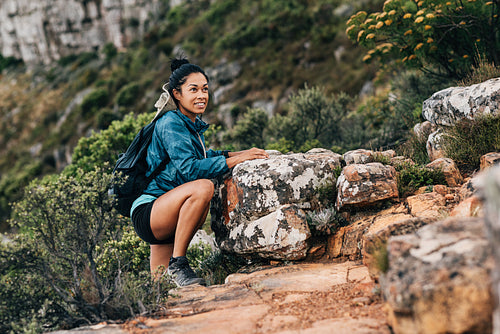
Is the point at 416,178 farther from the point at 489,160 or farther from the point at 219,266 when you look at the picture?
the point at 219,266

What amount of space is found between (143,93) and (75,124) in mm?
6992

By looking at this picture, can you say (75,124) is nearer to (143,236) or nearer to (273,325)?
(143,236)

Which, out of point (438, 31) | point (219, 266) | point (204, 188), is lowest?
point (219, 266)

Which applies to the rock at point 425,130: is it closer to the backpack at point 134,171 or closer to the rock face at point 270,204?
the rock face at point 270,204

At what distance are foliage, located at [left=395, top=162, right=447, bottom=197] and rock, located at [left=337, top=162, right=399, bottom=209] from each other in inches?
8.1

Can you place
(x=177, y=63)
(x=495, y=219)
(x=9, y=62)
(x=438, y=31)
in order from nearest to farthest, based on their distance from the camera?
(x=495, y=219) → (x=177, y=63) → (x=438, y=31) → (x=9, y=62)

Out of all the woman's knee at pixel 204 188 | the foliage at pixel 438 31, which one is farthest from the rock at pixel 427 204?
the foliage at pixel 438 31

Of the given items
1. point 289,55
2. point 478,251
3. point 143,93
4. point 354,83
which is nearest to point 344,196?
point 478,251

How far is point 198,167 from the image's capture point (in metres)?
3.64

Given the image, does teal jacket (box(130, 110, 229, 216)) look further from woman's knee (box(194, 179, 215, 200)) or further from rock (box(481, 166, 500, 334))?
rock (box(481, 166, 500, 334))

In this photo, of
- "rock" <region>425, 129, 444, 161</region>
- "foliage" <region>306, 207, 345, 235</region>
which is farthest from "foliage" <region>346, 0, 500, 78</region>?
"foliage" <region>306, 207, 345, 235</region>

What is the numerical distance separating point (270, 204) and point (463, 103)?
271 cm

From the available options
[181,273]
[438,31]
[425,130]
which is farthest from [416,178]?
[438,31]

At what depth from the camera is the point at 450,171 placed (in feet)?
13.2
